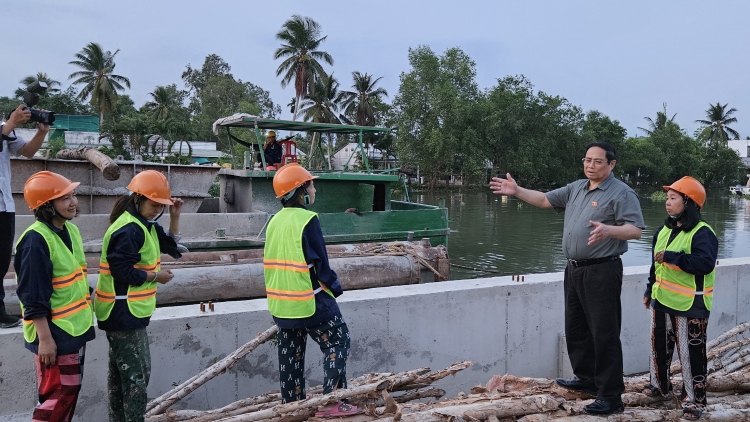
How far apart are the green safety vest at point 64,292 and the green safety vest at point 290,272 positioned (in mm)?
1029

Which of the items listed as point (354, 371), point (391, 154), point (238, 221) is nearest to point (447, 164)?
point (391, 154)

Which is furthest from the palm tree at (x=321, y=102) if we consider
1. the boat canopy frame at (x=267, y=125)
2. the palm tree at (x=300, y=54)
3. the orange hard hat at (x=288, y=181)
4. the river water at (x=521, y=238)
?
the orange hard hat at (x=288, y=181)

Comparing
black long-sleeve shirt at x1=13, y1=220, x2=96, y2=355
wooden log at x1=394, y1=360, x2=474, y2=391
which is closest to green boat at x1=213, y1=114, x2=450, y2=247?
wooden log at x1=394, y1=360, x2=474, y2=391

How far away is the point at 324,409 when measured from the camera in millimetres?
3352

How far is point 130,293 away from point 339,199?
869 cm

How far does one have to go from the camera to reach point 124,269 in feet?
10.2

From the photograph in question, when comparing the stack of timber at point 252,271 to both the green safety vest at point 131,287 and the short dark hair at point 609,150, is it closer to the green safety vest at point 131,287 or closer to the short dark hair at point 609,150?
the green safety vest at point 131,287

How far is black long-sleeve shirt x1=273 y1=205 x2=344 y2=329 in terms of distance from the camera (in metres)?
3.50

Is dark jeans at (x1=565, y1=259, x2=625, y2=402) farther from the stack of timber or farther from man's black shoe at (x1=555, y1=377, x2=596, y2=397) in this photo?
the stack of timber

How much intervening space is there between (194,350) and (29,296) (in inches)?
57.7

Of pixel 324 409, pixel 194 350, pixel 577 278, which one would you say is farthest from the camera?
pixel 194 350

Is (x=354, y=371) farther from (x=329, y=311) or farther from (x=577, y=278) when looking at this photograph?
(x=577, y=278)

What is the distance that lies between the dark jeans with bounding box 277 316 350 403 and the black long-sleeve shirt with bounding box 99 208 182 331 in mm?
869

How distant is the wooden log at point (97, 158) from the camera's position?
364 inches
